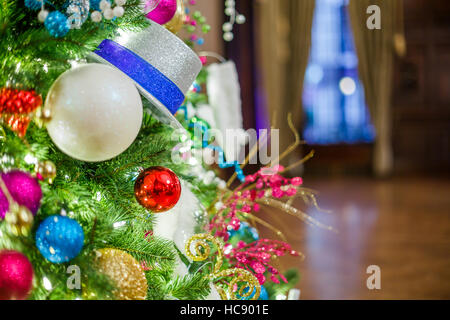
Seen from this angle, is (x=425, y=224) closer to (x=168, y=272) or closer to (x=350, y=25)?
(x=168, y=272)

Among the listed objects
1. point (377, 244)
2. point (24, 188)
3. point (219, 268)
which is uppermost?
point (24, 188)

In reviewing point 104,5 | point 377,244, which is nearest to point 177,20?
point 104,5

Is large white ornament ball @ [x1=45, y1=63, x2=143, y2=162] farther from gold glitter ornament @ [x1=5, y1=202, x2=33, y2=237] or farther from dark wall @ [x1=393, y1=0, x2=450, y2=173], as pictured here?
dark wall @ [x1=393, y1=0, x2=450, y2=173]

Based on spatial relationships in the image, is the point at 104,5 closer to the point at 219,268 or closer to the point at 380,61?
the point at 219,268

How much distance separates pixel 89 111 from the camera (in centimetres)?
58

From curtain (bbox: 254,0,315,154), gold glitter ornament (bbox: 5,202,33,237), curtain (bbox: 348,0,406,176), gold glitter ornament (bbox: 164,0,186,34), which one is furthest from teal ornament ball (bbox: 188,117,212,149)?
curtain (bbox: 348,0,406,176)

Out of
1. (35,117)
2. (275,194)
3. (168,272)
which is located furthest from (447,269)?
(35,117)

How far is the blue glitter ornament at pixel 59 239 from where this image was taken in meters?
0.55

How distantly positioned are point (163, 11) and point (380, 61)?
16.5ft

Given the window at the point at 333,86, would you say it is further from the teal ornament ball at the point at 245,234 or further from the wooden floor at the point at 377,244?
the teal ornament ball at the point at 245,234

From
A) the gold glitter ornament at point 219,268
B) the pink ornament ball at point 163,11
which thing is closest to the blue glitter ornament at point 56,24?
the pink ornament ball at point 163,11

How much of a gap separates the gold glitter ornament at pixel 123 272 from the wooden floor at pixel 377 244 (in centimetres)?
42

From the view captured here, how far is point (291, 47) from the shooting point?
18.2 feet
